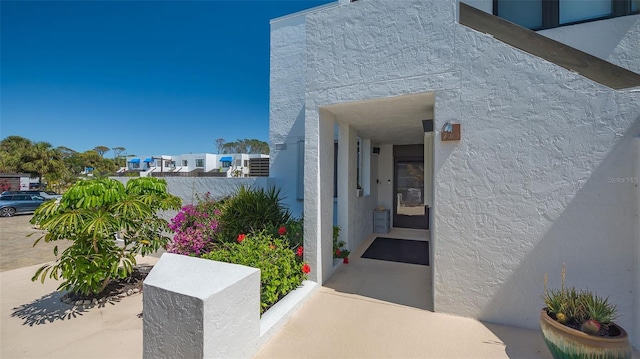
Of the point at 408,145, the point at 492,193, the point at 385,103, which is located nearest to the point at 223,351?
the point at 492,193

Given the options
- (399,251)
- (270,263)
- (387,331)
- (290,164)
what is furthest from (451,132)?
(290,164)

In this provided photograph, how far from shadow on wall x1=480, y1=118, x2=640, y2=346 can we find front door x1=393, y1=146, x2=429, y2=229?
259 inches

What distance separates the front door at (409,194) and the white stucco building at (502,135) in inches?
211

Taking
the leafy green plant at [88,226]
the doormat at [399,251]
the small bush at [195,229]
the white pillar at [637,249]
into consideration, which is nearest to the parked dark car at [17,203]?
the leafy green plant at [88,226]

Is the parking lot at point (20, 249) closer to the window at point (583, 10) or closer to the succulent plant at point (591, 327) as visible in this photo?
the succulent plant at point (591, 327)

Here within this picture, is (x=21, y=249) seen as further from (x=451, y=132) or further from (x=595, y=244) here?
(x=595, y=244)

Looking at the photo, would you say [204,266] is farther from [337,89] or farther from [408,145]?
[408,145]

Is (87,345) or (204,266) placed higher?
(204,266)

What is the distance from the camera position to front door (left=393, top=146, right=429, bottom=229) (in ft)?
32.3

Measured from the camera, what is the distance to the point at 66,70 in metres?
16.2

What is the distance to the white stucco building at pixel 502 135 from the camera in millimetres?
3033

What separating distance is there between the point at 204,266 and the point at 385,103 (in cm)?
389

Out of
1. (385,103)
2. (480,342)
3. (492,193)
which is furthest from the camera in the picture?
(385,103)

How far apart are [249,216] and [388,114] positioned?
3924 millimetres
